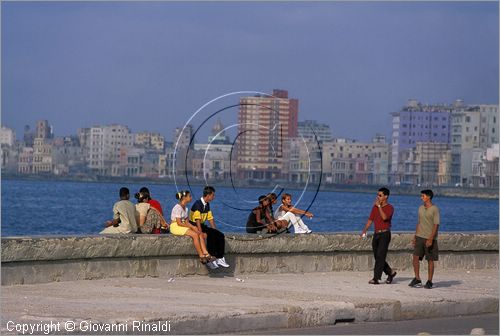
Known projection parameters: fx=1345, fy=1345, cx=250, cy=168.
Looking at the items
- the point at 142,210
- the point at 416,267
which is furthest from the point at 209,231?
the point at 416,267

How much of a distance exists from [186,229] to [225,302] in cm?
295

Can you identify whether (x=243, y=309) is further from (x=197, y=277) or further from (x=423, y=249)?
(x=423, y=249)

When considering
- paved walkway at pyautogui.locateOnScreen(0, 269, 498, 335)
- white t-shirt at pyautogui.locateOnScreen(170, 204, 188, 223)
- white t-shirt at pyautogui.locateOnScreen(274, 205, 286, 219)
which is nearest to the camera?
paved walkway at pyautogui.locateOnScreen(0, 269, 498, 335)

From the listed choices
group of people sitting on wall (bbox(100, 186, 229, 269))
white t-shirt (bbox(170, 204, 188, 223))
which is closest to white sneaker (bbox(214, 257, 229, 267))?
group of people sitting on wall (bbox(100, 186, 229, 269))

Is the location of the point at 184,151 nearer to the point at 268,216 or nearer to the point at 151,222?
the point at 268,216

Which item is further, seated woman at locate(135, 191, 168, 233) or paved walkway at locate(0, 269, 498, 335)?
seated woman at locate(135, 191, 168, 233)

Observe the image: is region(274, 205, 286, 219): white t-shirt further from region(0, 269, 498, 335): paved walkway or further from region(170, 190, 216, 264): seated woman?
region(170, 190, 216, 264): seated woman

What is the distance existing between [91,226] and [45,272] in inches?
2091

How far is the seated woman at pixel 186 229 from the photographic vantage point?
17125 millimetres

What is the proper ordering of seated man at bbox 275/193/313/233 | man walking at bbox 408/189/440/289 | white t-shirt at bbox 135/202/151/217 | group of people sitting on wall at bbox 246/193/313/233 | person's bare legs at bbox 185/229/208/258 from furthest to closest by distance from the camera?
1. seated man at bbox 275/193/313/233
2. group of people sitting on wall at bbox 246/193/313/233
3. white t-shirt at bbox 135/202/151/217
4. man walking at bbox 408/189/440/289
5. person's bare legs at bbox 185/229/208/258

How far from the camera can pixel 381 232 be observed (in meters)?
17.8

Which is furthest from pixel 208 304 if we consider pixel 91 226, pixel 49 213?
pixel 49 213

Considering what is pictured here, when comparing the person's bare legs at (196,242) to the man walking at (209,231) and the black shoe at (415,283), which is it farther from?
the black shoe at (415,283)

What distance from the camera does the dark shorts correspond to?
58.2 feet
